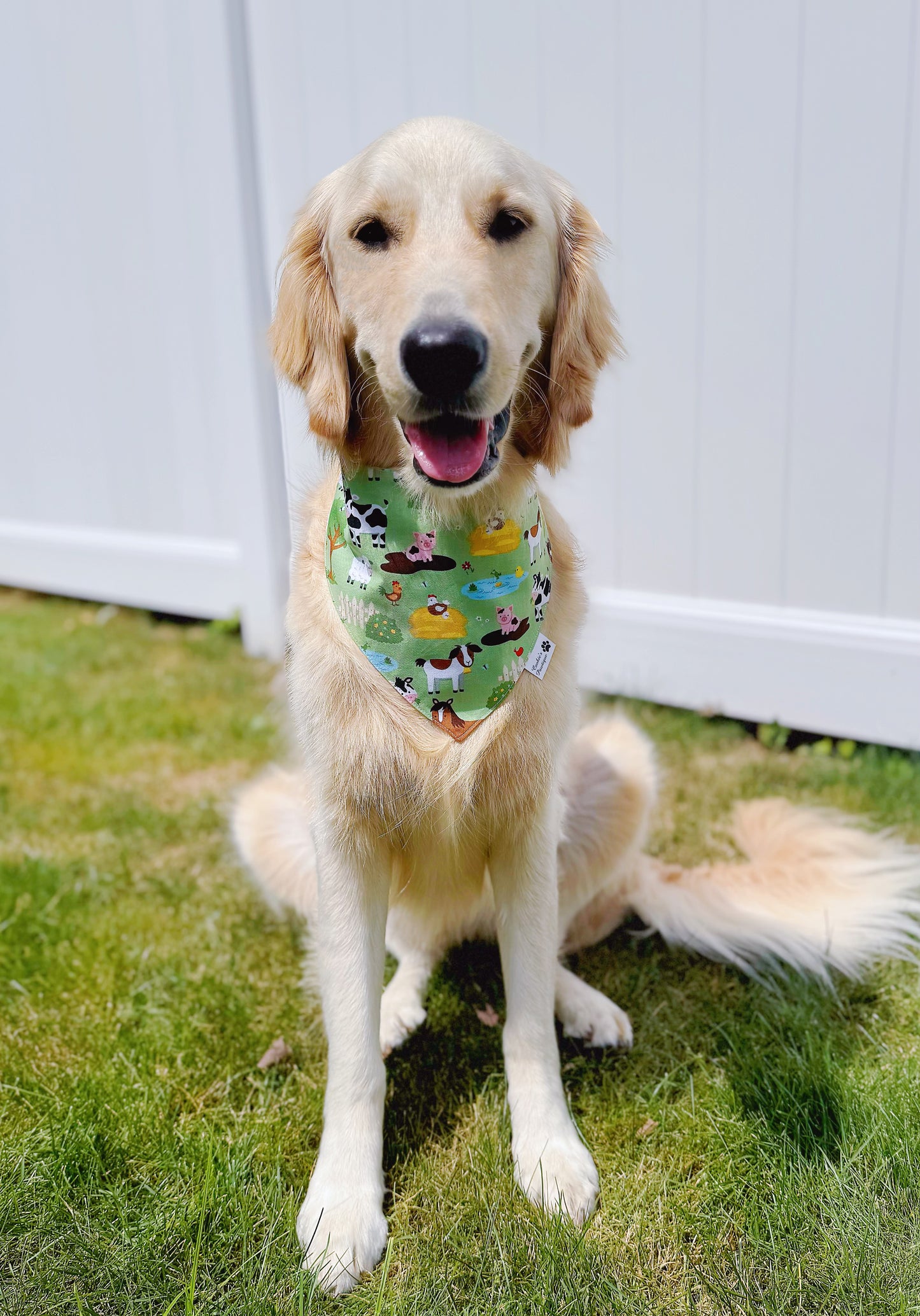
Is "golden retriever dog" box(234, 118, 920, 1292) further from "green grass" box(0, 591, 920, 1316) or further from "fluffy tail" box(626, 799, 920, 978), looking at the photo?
"fluffy tail" box(626, 799, 920, 978)

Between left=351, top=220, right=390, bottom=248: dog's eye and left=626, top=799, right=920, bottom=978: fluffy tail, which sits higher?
left=351, top=220, right=390, bottom=248: dog's eye

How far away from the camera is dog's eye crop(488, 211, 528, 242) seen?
4.78ft

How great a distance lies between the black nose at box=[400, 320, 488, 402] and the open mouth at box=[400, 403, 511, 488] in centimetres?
Answer: 7

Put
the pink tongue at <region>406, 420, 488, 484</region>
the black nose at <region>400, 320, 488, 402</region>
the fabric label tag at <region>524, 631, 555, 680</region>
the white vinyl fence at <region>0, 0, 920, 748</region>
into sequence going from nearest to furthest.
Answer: the black nose at <region>400, 320, 488, 402</region>
the pink tongue at <region>406, 420, 488, 484</region>
the fabric label tag at <region>524, 631, 555, 680</region>
the white vinyl fence at <region>0, 0, 920, 748</region>

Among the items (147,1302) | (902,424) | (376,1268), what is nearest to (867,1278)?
(376,1268)

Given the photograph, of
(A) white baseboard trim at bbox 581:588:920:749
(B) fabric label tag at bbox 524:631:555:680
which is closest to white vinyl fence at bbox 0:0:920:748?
(A) white baseboard trim at bbox 581:588:920:749

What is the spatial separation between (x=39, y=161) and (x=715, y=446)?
3.64 m

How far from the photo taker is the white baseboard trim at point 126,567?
447 cm

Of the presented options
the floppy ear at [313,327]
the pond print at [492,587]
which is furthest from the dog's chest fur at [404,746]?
the floppy ear at [313,327]

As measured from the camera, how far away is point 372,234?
1470 millimetres

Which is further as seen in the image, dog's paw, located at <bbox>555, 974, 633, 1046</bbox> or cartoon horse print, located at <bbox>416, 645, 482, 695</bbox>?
dog's paw, located at <bbox>555, 974, 633, 1046</bbox>

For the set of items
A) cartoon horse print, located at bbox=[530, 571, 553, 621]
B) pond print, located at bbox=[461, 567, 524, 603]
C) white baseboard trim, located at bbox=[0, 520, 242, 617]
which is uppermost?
pond print, located at bbox=[461, 567, 524, 603]

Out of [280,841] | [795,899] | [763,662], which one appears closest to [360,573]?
[280,841]

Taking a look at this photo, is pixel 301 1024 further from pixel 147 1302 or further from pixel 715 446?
pixel 715 446
